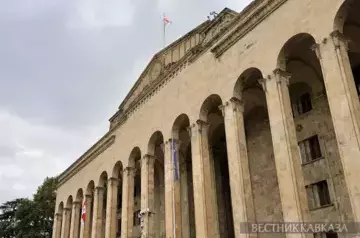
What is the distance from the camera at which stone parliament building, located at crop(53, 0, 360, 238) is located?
39.9 ft

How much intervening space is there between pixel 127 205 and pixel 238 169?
31.2 feet

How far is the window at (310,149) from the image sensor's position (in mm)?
16719

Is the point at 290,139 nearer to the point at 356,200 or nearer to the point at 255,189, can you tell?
the point at 356,200

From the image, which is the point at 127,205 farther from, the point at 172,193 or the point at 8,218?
the point at 8,218

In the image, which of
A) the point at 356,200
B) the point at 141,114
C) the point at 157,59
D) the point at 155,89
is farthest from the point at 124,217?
the point at 356,200

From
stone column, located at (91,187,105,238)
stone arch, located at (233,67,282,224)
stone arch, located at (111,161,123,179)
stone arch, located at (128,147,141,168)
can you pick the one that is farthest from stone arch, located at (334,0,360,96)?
stone column, located at (91,187,105,238)

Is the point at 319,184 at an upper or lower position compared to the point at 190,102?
lower

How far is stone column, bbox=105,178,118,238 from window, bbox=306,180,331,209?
1213 centimetres

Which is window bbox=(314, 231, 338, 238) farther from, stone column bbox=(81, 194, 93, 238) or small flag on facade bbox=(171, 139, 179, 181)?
stone column bbox=(81, 194, 93, 238)

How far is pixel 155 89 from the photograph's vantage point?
72.1 feet

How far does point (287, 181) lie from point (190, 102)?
7.26 meters

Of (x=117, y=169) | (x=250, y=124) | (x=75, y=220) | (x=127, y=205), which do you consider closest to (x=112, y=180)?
(x=117, y=169)

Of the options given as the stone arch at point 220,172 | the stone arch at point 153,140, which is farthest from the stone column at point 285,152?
the stone arch at point 153,140

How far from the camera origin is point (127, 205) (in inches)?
853
